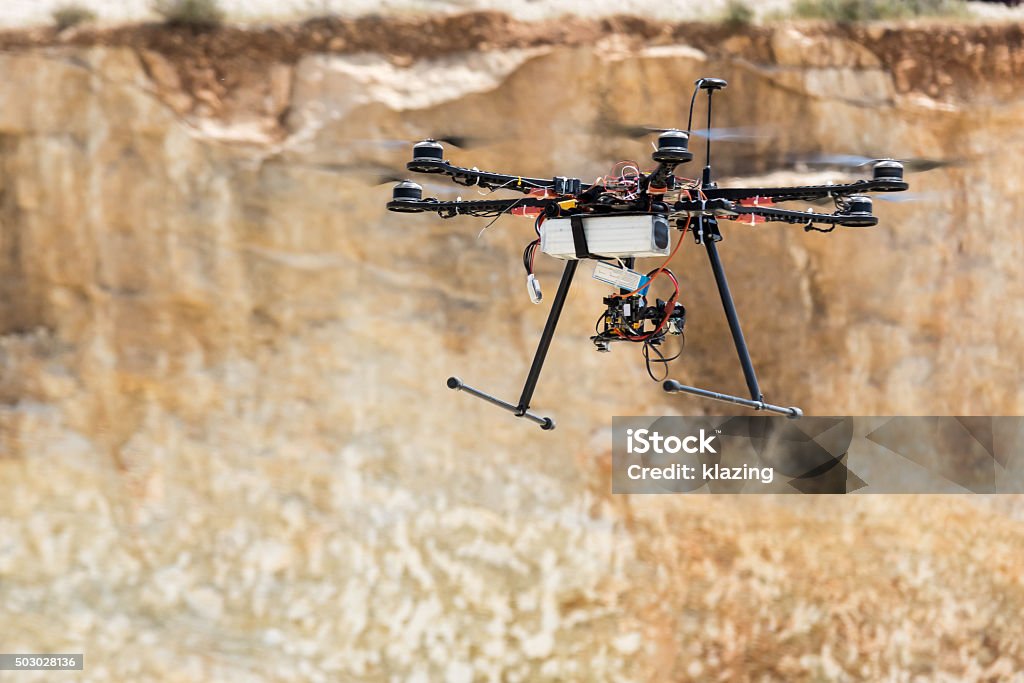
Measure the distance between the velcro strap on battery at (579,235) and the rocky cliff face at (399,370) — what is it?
3.45m

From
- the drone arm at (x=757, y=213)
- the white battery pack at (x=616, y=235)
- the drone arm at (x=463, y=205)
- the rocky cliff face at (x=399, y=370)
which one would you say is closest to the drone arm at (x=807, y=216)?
the drone arm at (x=757, y=213)

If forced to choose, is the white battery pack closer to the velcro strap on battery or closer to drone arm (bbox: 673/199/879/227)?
the velcro strap on battery

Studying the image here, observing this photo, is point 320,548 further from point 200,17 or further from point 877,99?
point 877,99

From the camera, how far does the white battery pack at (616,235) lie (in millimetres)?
6262

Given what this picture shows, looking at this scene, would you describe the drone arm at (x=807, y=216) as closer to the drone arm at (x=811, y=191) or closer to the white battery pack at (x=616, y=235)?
the drone arm at (x=811, y=191)

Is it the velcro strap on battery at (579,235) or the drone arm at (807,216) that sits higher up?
the drone arm at (807,216)

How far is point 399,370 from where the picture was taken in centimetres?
988

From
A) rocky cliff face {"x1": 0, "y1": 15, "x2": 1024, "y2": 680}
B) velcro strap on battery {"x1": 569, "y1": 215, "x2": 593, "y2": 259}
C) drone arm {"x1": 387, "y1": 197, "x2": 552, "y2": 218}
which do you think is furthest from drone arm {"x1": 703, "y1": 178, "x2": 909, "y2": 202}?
rocky cliff face {"x1": 0, "y1": 15, "x2": 1024, "y2": 680}

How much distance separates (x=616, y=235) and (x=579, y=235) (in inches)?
8.3

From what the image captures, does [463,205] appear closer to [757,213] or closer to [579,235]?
[579,235]

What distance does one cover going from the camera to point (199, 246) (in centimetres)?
976

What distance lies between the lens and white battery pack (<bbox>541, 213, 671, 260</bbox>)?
20.5 feet

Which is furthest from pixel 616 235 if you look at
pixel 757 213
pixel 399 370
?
pixel 399 370

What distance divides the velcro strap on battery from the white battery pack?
0.02 metres
